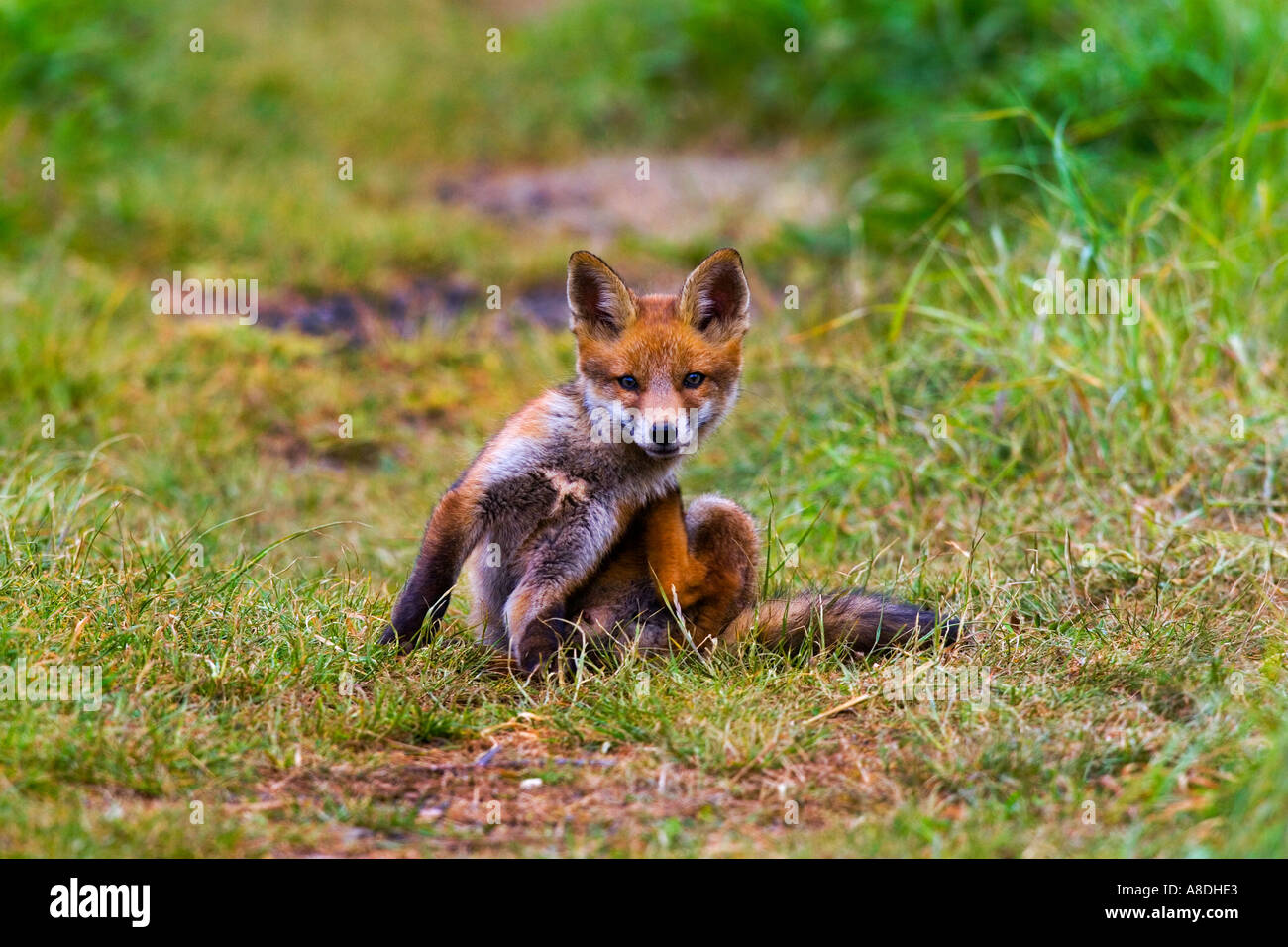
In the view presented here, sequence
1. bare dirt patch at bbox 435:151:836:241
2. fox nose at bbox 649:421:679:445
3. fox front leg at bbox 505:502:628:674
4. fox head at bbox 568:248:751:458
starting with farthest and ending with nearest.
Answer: bare dirt patch at bbox 435:151:836:241
fox front leg at bbox 505:502:628:674
fox head at bbox 568:248:751:458
fox nose at bbox 649:421:679:445

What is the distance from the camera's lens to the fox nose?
4.06 m

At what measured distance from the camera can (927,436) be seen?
598 cm

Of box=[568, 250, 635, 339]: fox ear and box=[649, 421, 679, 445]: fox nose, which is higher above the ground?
box=[568, 250, 635, 339]: fox ear

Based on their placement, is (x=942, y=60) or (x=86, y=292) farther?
(x=942, y=60)

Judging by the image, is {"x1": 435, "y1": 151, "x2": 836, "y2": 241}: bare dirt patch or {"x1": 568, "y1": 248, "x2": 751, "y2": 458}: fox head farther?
{"x1": 435, "y1": 151, "x2": 836, "y2": 241}: bare dirt patch

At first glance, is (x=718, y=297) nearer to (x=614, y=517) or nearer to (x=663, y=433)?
(x=663, y=433)

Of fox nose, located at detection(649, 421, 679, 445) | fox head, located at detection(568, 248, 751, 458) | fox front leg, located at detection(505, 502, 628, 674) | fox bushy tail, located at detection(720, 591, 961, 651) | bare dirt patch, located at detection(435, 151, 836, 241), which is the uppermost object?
bare dirt patch, located at detection(435, 151, 836, 241)

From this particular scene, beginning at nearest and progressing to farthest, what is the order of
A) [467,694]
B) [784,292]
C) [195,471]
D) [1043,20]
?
[467,694] < [195,471] < [784,292] < [1043,20]

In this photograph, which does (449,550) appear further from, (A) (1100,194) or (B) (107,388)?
(A) (1100,194)

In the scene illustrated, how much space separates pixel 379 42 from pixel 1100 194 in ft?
28.0

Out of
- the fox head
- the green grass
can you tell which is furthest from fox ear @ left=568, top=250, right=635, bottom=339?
the green grass

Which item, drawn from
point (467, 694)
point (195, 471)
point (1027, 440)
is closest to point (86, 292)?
point (195, 471)

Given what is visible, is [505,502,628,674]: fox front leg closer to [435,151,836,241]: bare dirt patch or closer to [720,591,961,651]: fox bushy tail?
[720,591,961,651]: fox bushy tail

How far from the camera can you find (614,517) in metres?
4.43
